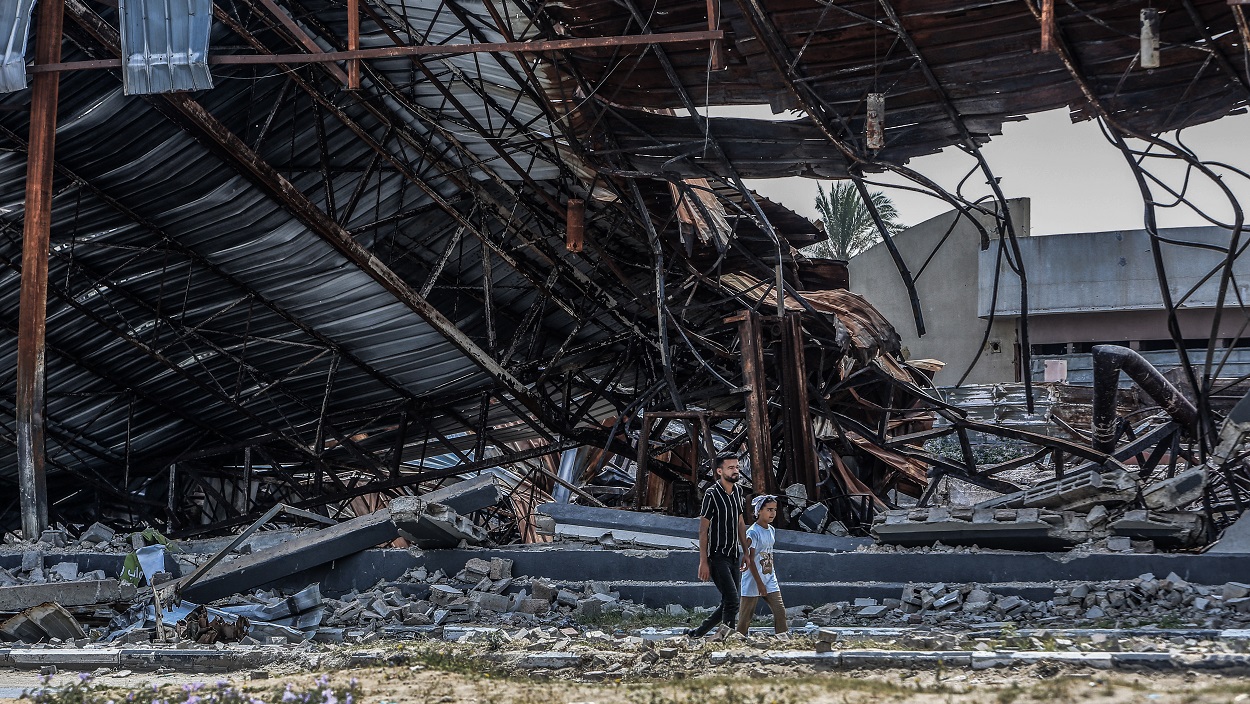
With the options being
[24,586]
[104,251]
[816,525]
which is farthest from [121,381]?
[816,525]

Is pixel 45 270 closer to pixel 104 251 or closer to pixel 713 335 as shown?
pixel 104 251

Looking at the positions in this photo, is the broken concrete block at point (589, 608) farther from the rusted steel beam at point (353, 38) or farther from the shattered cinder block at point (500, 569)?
the rusted steel beam at point (353, 38)

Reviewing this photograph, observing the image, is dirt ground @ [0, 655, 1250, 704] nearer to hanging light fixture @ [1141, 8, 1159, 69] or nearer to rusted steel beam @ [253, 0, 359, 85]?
hanging light fixture @ [1141, 8, 1159, 69]

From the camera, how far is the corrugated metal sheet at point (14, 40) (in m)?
11.5

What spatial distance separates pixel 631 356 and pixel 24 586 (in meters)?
9.16

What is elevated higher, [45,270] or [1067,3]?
[1067,3]

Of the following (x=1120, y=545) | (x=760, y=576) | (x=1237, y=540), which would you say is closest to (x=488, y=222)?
(x=760, y=576)

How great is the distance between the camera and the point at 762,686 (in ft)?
19.5

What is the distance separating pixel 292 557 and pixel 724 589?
4.67m

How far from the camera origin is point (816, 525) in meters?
13.0

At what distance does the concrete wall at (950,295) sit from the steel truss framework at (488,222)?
55.6 feet

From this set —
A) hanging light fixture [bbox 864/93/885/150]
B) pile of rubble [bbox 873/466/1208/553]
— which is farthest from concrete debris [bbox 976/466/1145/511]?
hanging light fixture [bbox 864/93/885/150]

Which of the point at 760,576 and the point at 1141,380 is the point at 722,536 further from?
the point at 1141,380

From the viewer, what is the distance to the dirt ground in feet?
17.9
